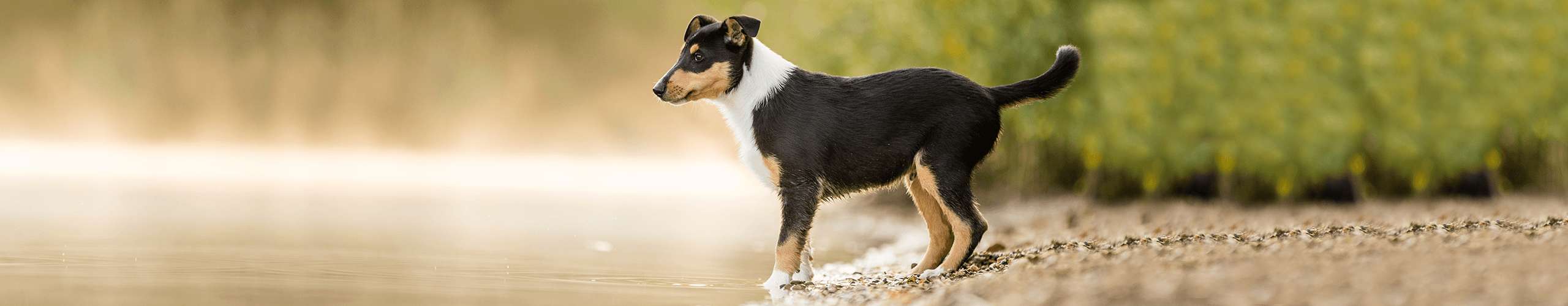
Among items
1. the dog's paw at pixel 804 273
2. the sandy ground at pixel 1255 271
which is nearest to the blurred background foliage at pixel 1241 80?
the sandy ground at pixel 1255 271

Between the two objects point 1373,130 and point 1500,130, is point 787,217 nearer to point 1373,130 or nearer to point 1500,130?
point 1373,130

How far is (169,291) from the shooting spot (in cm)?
604

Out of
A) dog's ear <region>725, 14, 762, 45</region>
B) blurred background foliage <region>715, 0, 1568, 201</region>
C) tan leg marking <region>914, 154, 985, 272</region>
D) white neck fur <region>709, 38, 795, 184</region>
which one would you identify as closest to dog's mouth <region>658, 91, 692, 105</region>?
white neck fur <region>709, 38, 795, 184</region>

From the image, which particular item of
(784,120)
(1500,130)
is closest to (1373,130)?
(1500,130)

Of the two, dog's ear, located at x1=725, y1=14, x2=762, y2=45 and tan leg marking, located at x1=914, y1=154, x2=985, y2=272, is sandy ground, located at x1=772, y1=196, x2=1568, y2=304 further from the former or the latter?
dog's ear, located at x1=725, y1=14, x2=762, y2=45

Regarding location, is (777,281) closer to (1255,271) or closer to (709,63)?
(709,63)

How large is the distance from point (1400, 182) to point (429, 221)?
11997 millimetres

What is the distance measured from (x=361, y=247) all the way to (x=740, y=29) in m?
3.68

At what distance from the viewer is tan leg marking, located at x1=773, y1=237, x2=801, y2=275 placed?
287 inches

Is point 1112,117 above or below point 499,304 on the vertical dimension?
above

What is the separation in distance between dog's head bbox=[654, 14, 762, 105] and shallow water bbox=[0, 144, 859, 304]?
3.45 feet

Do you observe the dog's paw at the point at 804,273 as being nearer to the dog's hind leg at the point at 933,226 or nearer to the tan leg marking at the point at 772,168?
the tan leg marking at the point at 772,168

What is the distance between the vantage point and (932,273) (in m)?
7.57

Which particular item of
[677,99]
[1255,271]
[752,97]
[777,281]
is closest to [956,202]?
[777,281]
